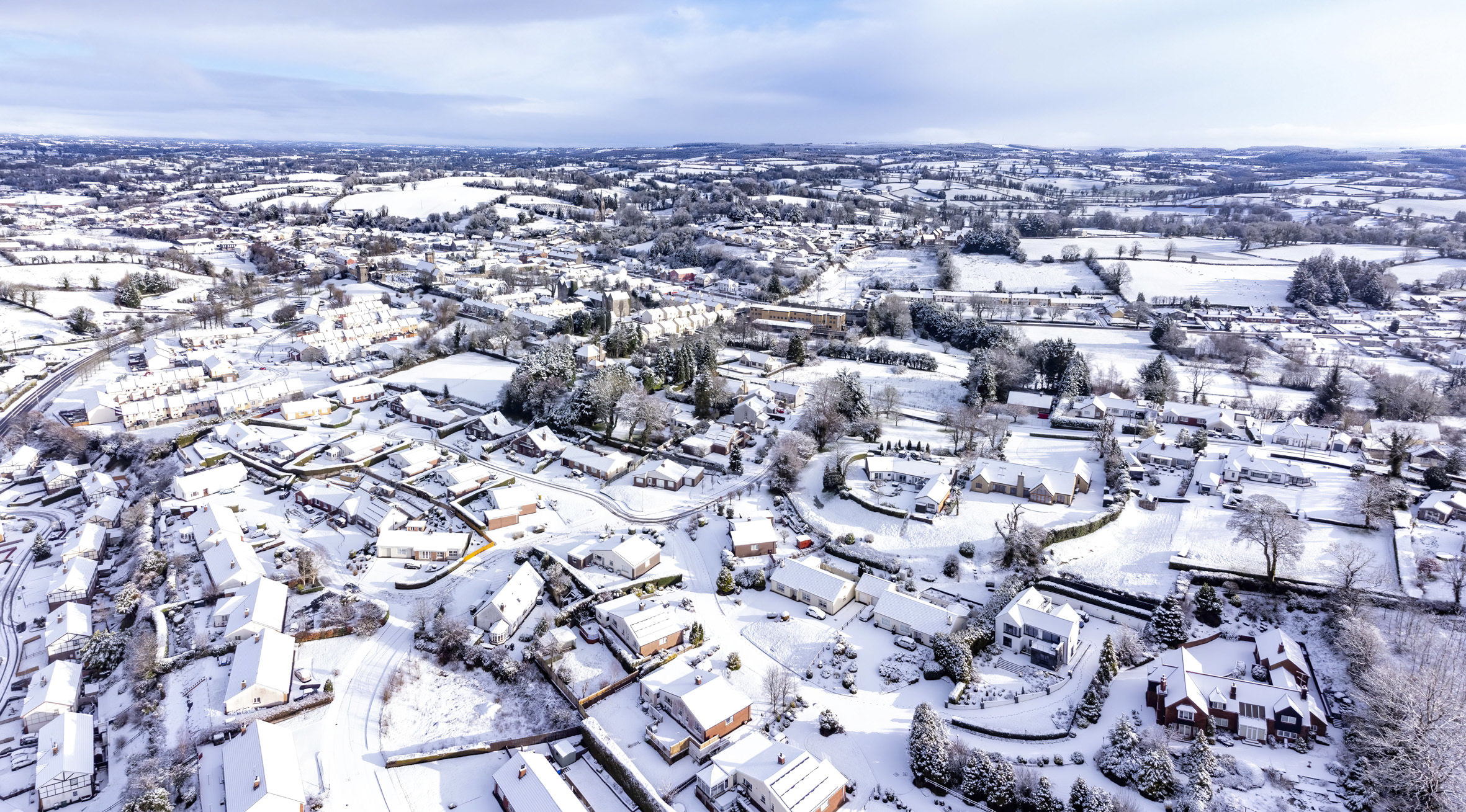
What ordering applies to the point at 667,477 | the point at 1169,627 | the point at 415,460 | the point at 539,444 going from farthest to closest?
the point at 539,444, the point at 415,460, the point at 667,477, the point at 1169,627

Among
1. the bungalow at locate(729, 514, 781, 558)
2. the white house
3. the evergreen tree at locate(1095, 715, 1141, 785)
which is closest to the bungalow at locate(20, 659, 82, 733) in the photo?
the white house

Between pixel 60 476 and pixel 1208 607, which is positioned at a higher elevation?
pixel 1208 607

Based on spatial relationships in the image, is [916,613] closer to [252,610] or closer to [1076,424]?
[1076,424]

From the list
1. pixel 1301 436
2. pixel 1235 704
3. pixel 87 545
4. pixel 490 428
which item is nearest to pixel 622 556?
pixel 490 428

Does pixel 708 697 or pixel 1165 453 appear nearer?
pixel 708 697

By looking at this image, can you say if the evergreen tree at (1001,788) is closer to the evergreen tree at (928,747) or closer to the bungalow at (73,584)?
the evergreen tree at (928,747)

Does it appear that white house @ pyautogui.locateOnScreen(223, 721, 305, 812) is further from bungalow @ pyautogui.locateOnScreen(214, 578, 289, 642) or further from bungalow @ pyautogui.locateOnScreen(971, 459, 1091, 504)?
bungalow @ pyautogui.locateOnScreen(971, 459, 1091, 504)

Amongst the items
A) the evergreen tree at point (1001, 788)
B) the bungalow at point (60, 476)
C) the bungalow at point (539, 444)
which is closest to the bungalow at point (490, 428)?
the bungalow at point (539, 444)

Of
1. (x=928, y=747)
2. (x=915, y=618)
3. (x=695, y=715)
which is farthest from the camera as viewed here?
(x=915, y=618)
